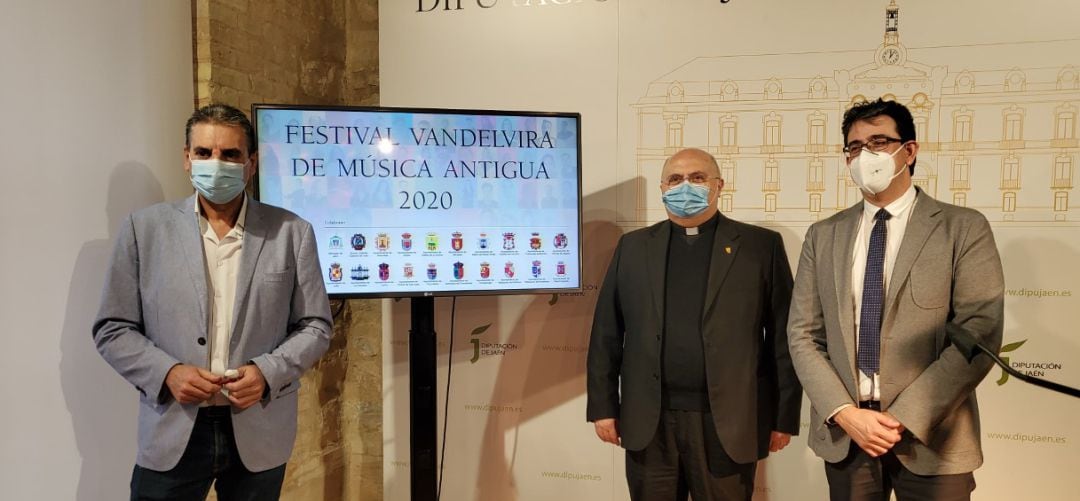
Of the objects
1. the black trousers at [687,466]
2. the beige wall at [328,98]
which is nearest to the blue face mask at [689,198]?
the black trousers at [687,466]

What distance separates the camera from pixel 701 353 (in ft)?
7.67

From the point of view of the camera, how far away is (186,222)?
6.48ft

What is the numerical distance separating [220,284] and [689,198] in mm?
1482

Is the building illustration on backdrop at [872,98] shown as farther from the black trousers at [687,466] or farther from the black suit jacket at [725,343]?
the black trousers at [687,466]

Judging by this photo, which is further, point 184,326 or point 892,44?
point 892,44

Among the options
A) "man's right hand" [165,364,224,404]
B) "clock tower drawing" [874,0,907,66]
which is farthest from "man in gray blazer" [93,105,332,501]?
"clock tower drawing" [874,0,907,66]

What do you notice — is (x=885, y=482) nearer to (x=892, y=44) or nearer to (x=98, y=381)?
(x=892, y=44)

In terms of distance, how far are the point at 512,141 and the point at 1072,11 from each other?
7.30ft

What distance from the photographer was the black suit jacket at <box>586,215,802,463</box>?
2299mm

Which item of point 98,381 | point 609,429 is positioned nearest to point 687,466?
point 609,429

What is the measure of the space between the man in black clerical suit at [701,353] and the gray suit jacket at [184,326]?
107 centimetres

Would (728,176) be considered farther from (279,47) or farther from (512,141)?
(279,47)

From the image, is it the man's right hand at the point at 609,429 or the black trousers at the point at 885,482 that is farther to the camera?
the man's right hand at the point at 609,429

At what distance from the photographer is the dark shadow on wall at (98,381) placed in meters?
2.25
